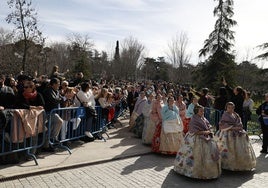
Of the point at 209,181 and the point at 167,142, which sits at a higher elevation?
the point at 167,142

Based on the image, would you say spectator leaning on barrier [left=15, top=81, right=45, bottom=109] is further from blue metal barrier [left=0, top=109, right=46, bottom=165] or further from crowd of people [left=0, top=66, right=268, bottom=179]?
blue metal barrier [left=0, top=109, right=46, bottom=165]

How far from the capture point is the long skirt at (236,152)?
7.70 meters

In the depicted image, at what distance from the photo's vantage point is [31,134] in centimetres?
710

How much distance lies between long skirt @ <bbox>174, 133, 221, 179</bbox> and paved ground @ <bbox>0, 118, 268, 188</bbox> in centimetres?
18

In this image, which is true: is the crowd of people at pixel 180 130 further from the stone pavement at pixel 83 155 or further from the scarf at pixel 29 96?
the stone pavement at pixel 83 155

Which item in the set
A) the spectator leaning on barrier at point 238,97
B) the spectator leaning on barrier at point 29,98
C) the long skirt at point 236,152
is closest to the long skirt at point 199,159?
the long skirt at point 236,152

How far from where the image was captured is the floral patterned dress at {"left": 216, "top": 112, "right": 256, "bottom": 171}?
7.71m

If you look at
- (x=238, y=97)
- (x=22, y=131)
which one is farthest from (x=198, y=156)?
(x=238, y=97)

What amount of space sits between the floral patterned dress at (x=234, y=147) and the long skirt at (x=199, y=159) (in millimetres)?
665

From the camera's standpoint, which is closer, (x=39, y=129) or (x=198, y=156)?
(x=198, y=156)

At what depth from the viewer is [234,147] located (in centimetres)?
780

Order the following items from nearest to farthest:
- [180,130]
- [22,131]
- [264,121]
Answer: [22,131] < [180,130] < [264,121]

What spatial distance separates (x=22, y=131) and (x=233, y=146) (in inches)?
193

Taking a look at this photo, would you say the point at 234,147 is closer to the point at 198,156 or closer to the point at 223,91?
the point at 198,156
